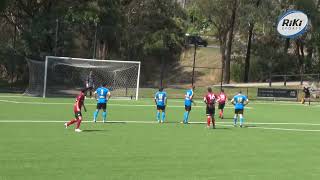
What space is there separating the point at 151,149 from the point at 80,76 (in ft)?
107

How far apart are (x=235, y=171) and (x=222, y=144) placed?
5.44 m

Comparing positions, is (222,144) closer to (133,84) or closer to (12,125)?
(12,125)

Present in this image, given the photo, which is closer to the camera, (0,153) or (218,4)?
(0,153)

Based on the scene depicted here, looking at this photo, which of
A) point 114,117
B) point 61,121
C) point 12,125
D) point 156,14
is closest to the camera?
point 12,125

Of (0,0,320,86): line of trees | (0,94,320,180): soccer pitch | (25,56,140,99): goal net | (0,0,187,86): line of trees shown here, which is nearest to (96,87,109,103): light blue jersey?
(0,94,320,180): soccer pitch

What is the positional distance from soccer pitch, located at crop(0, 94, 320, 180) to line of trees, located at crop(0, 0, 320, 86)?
25.0 metres

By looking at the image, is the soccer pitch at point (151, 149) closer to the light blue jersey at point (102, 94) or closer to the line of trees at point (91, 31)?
the light blue jersey at point (102, 94)

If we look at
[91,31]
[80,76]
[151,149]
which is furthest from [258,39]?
[151,149]

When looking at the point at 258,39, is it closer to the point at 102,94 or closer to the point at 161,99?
the point at 161,99

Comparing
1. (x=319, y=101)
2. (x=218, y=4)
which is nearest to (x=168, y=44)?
(x=218, y=4)

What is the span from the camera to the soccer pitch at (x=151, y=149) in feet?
48.3

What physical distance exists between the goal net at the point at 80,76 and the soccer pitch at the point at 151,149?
47.2 ft

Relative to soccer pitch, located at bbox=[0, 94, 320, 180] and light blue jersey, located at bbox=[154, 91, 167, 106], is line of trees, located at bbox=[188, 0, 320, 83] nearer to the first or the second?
soccer pitch, located at bbox=[0, 94, 320, 180]

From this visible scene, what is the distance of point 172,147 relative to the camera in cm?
1950
